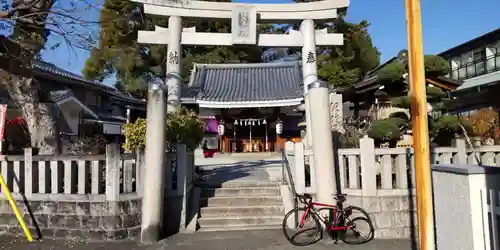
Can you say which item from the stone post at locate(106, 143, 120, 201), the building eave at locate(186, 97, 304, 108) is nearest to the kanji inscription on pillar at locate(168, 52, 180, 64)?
the stone post at locate(106, 143, 120, 201)

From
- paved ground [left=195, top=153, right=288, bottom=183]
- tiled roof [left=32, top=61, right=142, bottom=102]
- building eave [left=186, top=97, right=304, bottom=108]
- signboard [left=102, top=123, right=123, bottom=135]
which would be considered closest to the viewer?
paved ground [left=195, top=153, right=288, bottom=183]

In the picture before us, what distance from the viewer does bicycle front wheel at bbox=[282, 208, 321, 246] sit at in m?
6.92

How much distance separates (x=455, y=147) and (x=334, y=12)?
16.1 ft

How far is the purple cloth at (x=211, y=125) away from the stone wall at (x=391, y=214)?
738 inches

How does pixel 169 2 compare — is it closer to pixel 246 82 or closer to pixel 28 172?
pixel 28 172

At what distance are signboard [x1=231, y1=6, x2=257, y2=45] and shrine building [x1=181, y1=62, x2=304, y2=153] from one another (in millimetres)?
12944

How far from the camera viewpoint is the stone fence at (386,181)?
7.38 meters

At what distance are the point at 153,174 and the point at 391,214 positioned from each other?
470 centimetres

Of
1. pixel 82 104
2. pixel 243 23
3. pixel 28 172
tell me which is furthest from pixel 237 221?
pixel 82 104

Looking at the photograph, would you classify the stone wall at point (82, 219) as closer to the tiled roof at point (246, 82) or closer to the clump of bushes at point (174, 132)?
the clump of bushes at point (174, 132)

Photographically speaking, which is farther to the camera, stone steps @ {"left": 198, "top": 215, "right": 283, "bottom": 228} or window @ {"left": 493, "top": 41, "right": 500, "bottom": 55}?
window @ {"left": 493, "top": 41, "right": 500, "bottom": 55}

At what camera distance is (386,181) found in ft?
24.5

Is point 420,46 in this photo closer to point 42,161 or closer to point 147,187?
point 147,187

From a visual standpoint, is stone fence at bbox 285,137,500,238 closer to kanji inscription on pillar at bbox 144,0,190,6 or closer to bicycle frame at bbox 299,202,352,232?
bicycle frame at bbox 299,202,352,232
